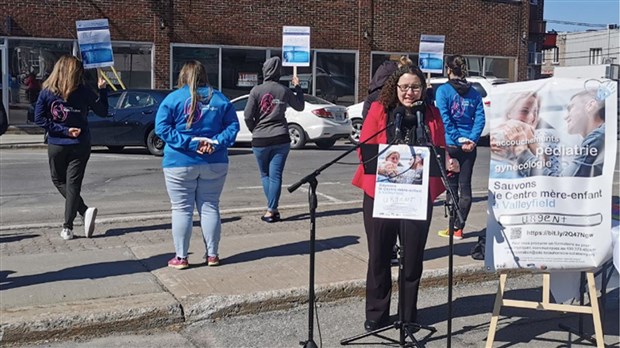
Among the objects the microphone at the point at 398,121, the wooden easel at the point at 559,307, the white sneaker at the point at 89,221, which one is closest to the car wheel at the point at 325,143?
the white sneaker at the point at 89,221

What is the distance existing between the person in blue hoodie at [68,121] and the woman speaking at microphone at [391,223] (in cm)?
358

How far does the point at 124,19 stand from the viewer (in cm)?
2283

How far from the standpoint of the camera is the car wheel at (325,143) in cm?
1933

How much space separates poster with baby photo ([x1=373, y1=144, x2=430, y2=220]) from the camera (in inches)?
190

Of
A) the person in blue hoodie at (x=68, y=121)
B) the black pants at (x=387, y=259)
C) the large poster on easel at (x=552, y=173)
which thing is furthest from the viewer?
the person in blue hoodie at (x=68, y=121)

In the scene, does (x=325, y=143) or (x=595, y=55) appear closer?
(x=325, y=143)

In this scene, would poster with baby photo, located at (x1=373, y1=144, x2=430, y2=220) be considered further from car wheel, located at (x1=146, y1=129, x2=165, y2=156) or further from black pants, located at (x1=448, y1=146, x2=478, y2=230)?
car wheel, located at (x1=146, y1=129, x2=165, y2=156)

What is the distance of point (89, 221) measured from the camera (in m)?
7.98

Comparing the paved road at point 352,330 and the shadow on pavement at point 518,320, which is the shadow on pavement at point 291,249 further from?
the shadow on pavement at point 518,320

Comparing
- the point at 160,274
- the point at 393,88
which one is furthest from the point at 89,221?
the point at 393,88

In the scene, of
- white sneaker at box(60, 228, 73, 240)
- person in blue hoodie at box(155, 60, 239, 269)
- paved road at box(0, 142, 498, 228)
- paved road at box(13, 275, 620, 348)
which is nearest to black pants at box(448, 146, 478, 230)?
paved road at box(13, 275, 620, 348)

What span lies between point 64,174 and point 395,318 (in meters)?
3.94

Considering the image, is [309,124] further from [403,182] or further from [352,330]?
[403,182]

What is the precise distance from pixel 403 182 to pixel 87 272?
9.91 ft
